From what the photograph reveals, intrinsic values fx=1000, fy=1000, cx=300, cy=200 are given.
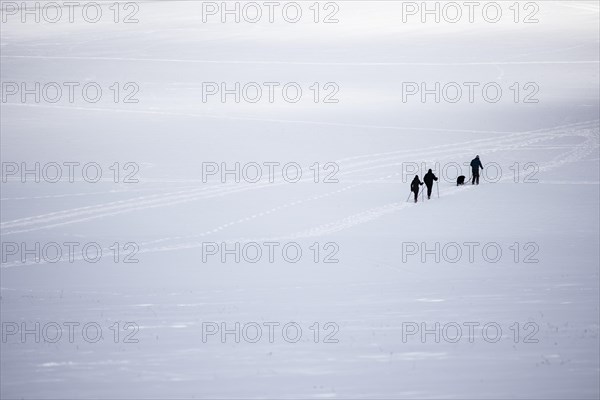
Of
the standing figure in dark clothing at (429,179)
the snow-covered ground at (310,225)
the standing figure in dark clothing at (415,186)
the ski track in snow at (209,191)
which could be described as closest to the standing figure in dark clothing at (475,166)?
the snow-covered ground at (310,225)

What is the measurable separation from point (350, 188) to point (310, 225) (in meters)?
4.44

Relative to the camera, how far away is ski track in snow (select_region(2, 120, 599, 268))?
21312 mm

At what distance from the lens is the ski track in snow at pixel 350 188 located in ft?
69.9

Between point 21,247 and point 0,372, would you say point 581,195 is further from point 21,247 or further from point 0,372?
point 0,372

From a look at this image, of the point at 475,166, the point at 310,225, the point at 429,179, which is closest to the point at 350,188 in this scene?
the point at 429,179

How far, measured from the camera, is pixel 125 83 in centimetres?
4403

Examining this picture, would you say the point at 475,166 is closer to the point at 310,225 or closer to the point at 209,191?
the point at 310,225

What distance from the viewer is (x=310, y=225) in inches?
856

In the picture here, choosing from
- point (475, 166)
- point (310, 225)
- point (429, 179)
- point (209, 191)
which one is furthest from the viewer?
point (209, 191)

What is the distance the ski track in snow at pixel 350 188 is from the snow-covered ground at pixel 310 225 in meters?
0.10

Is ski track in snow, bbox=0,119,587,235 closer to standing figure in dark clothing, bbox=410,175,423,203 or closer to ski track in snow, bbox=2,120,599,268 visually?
ski track in snow, bbox=2,120,599,268

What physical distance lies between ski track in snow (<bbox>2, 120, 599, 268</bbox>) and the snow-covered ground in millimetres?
104

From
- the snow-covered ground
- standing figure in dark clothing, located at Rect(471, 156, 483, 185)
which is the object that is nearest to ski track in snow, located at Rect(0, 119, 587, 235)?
the snow-covered ground

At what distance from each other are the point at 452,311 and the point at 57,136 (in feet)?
74.6
